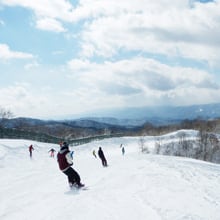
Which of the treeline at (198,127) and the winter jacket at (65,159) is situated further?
the treeline at (198,127)

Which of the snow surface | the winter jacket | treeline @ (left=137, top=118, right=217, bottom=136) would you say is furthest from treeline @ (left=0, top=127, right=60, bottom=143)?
treeline @ (left=137, top=118, right=217, bottom=136)

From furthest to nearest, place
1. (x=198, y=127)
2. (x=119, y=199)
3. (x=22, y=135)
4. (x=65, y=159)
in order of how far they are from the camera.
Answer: (x=198, y=127) → (x=22, y=135) → (x=65, y=159) → (x=119, y=199)

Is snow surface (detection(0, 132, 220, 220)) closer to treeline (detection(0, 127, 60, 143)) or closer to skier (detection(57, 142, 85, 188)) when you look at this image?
skier (detection(57, 142, 85, 188))

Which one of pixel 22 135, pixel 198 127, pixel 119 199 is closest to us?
pixel 119 199

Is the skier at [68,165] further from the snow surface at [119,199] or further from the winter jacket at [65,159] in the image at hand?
the snow surface at [119,199]

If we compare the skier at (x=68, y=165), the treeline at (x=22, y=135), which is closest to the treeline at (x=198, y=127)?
the treeline at (x=22, y=135)

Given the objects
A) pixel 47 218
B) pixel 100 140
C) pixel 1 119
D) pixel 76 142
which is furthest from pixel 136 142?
pixel 47 218

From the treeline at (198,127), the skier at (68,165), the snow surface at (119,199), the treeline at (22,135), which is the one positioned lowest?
the snow surface at (119,199)

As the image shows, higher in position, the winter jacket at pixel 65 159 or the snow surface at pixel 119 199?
the winter jacket at pixel 65 159

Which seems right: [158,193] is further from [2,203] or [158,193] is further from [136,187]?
[2,203]

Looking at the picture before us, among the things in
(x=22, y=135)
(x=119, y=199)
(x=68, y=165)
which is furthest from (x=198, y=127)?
(x=119, y=199)

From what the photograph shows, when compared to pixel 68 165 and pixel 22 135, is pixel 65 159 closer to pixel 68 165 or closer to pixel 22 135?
pixel 68 165

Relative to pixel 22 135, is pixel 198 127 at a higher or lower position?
higher

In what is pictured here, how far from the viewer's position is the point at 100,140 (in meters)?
69.8
